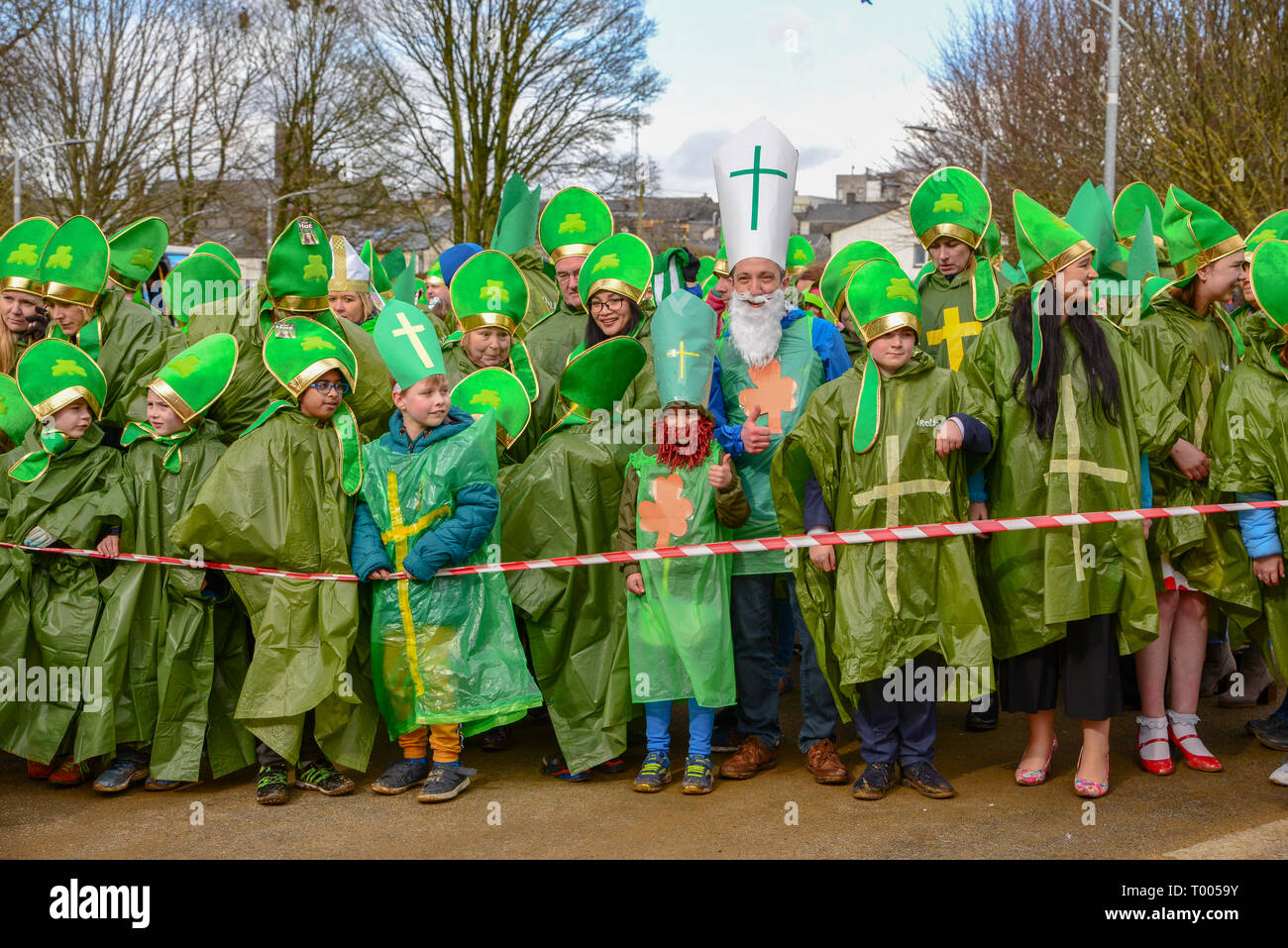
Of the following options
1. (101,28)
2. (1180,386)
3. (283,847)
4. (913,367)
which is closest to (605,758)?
(283,847)

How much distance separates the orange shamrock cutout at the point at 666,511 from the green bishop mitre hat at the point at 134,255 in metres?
3.41

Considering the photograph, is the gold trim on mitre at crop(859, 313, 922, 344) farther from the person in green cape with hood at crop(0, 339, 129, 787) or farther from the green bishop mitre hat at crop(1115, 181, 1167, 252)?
the person in green cape with hood at crop(0, 339, 129, 787)

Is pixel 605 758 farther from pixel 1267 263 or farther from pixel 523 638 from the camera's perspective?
pixel 1267 263

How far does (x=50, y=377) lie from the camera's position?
5.08 m

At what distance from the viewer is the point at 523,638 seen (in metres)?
5.60

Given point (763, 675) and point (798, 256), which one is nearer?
point (763, 675)

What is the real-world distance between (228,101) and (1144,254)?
27.4 meters

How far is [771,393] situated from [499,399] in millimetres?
1256

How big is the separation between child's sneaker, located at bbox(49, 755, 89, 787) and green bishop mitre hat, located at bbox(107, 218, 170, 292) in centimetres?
270

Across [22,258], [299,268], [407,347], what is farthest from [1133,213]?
[22,258]

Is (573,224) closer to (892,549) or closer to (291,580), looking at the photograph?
(291,580)

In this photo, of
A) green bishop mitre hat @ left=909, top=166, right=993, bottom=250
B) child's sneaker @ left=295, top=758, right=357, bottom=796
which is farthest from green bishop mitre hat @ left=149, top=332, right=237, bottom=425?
green bishop mitre hat @ left=909, top=166, right=993, bottom=250

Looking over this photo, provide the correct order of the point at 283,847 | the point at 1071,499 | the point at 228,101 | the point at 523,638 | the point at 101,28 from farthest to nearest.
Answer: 1. the point at 228,101
2. the point at 101,28
3. the point at 523,638
4. the point at 1071,499
5. the point at 283,847

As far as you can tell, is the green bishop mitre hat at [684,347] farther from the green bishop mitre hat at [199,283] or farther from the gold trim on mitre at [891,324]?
the green bishop mitre hat at [199,283]
